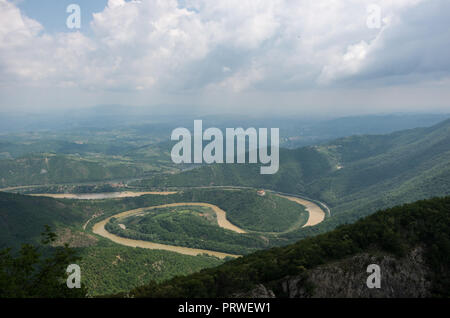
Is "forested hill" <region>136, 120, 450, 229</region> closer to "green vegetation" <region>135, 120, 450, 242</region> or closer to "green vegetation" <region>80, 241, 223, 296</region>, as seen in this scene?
"green vegetation" <region>135, 120, 450, 242</region>

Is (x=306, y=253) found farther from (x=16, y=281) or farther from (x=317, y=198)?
(x=317, y=198)

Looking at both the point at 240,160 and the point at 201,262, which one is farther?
the point at 240,160

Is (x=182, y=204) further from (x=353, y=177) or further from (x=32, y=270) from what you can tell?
(x=32, y=270)

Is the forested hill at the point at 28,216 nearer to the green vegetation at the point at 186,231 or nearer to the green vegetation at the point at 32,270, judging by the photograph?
the green vegetation at the point at 186,231

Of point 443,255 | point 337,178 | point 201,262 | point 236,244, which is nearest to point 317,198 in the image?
point 337,178

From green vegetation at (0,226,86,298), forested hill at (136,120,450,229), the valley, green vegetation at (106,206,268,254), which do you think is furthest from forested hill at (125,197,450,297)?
forested hill at (136,120,450,229)

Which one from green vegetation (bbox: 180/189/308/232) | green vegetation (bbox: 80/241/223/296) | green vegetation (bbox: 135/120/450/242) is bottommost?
green vegetation (bbox: 80/241/223/296)

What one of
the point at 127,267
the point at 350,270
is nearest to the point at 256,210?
the point at 127,267
